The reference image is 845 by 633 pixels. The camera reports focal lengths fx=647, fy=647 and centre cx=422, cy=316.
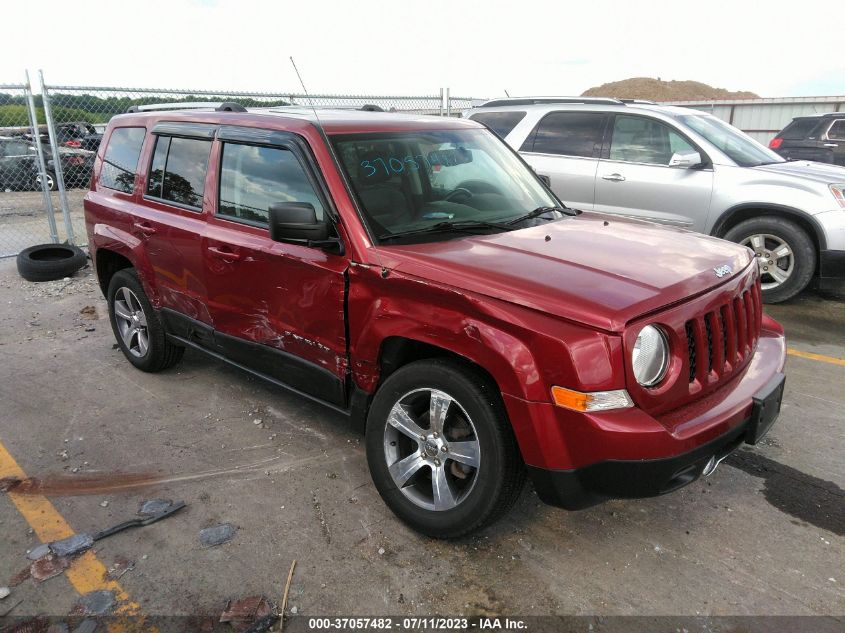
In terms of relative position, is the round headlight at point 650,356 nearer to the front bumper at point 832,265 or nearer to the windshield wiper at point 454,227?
the windshield wiper at point 454,227

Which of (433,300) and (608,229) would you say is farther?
(608,229)

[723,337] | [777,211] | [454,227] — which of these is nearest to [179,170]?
[454,227]

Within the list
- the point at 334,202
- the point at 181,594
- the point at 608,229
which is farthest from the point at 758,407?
the point at 181,594

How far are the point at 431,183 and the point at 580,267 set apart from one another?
3.58 feet

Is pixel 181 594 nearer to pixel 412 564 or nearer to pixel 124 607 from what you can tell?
pixel 124 607

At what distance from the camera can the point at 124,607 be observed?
8.62 ft

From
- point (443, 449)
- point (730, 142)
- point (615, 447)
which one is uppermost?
point (730, 142)

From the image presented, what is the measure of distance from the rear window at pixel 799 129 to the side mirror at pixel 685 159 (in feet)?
21.6

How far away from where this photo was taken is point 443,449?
2.84 m

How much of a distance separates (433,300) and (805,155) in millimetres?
11517

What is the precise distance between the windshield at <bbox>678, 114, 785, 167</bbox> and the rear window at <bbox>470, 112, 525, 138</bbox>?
6.24 ft

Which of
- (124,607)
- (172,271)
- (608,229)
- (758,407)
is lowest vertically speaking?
(124,607)

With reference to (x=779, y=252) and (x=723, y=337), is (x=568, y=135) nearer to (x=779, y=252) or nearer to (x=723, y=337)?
(x=779, y=252)

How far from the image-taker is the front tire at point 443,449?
2629 mm
